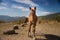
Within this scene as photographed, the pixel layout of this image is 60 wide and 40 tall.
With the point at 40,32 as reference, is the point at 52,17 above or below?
above

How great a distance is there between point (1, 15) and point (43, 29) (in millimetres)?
615

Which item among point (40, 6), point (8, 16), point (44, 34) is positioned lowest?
point (44, 34)

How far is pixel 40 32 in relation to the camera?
77.5 inches

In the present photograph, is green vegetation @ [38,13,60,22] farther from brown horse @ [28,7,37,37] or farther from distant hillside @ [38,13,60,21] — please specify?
brown horse @ [28,7,37,37]

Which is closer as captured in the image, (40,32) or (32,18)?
(32,18)

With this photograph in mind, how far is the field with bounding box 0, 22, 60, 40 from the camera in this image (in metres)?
1.84

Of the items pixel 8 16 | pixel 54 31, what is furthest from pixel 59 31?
pixel 8 16

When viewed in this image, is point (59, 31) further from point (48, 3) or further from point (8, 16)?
point (8, 16)

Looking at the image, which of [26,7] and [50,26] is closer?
[26,7]

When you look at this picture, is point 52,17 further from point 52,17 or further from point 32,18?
point 32,18

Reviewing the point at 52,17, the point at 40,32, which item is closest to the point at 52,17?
the point at 52,17

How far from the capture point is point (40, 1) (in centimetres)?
197

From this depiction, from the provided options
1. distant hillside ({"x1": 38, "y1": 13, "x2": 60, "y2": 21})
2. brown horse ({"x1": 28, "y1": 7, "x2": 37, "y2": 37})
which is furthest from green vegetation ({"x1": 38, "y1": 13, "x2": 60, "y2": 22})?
brown horse ({"x1": 28, "y1": 7, "x2": 37, "y2": 37})

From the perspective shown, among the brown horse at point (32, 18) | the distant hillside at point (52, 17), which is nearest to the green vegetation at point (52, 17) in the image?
the distant hillside at point (52, 17)
